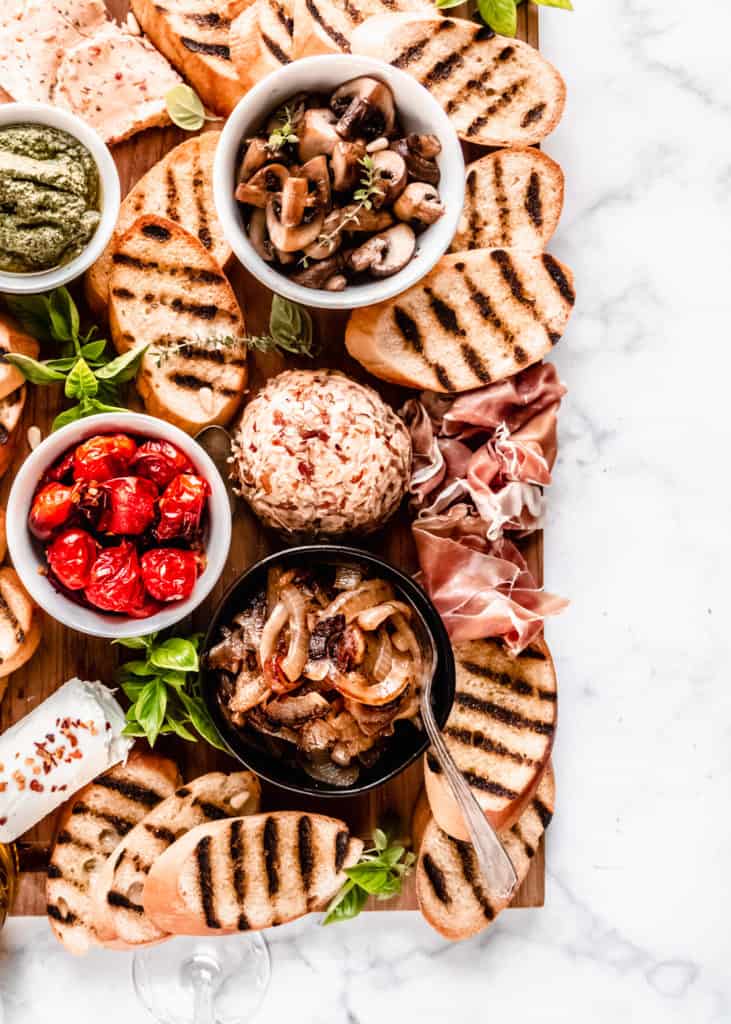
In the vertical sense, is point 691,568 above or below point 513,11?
below

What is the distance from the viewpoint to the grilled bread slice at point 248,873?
259 centimetres

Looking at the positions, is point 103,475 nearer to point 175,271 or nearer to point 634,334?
point 175,271

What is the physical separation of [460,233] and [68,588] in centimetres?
133

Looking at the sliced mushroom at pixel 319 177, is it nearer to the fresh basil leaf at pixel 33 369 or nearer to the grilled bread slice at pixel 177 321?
the grilled bread slice at pixel 177 321

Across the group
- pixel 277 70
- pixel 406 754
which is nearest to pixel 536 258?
pixel 277 70

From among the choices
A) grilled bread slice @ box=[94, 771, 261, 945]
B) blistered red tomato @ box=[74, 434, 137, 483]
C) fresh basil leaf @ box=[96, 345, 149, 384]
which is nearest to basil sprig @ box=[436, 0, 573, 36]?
fresh basil leaf @ box=[96, 345, 149, 384]

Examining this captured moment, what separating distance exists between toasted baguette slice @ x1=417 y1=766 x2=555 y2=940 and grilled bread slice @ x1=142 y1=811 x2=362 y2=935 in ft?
0.70

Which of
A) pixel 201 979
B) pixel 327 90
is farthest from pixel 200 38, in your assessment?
pixel 201 979

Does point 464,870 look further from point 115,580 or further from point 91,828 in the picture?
point 115,580

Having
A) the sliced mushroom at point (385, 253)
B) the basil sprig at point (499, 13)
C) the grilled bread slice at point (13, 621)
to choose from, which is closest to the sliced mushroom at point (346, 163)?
the sliced mushroom at point (385, 253)

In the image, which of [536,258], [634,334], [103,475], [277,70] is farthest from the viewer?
[634,334]

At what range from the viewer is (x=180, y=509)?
2348 millimetres

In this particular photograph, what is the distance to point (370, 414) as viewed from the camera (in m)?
2.57

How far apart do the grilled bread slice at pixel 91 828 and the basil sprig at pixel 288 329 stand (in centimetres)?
109
